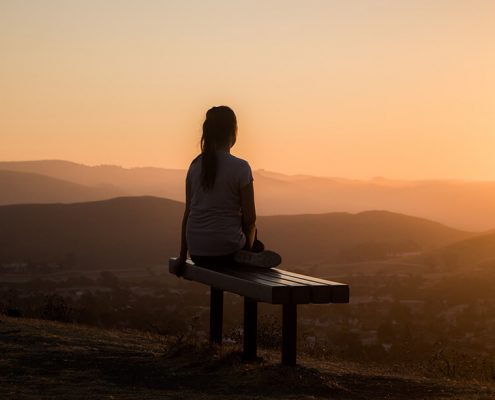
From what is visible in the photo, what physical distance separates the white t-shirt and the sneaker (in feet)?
0.51

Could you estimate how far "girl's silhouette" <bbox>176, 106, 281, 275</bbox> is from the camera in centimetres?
743

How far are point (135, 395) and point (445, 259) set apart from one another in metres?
68.2

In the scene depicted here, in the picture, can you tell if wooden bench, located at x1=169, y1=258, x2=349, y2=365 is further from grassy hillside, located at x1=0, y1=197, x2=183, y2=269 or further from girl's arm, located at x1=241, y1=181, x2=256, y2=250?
grassy hillside, located at x1=0, y1=197, x2=183, y2=269

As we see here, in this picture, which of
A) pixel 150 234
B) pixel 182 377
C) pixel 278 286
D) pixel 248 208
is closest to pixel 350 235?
A: pixel 150 234

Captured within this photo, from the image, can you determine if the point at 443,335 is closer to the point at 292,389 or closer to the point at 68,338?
the point at 68,338

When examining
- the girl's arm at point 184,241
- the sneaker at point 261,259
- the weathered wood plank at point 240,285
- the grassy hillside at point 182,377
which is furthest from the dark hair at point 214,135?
the grassy hillside at point 182,377

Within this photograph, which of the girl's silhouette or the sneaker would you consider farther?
the girl's silhouette

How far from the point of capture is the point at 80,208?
9525cm

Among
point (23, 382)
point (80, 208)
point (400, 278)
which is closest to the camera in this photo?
point (23, 382)

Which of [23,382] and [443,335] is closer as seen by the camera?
[23,382]

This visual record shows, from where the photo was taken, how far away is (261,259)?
284 inches

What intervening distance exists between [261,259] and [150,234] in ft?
282

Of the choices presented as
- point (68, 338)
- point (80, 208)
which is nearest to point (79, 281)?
point (80, 208)

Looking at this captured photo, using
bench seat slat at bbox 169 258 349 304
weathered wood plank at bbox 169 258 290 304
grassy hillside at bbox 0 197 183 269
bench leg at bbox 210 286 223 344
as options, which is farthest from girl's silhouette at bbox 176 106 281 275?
grassy hillside at bbox 0 197 183 269
